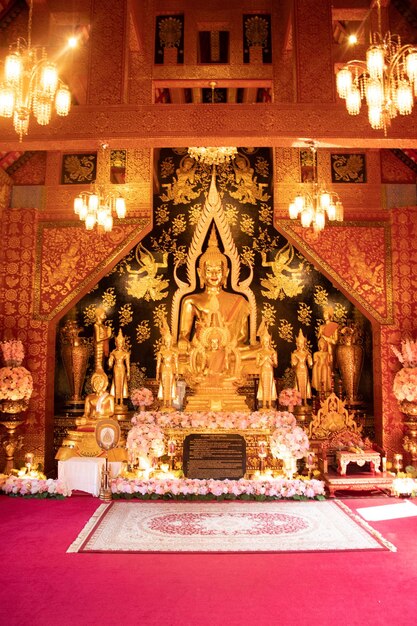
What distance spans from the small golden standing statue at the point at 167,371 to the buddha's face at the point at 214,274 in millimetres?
1183

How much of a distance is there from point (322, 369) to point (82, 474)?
13.4ft

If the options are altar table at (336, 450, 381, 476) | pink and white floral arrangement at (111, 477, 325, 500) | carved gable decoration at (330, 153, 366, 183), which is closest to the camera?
pink and white floral arrangement at (111, 477, 325, 500)

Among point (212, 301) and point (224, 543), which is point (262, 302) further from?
point (224, 543)

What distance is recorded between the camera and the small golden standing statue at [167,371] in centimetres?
821

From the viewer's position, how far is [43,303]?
7.82 metres

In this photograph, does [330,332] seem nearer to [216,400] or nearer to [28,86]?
[216,400]

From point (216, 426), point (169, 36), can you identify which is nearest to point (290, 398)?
point (216, 426)

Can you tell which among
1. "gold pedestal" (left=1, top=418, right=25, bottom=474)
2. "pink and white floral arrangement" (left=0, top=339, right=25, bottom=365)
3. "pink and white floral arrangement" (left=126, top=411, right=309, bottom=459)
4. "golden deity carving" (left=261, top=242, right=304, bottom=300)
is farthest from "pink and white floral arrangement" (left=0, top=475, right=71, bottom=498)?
"golden deity carving" (left=261, top=242, right=304, bottom=300)

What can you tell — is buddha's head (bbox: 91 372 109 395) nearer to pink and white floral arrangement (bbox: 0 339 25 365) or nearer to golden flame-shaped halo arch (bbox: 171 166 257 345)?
pink and white floral arrangement (bbox: 0 339 25 365)

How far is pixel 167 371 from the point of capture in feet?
27.0

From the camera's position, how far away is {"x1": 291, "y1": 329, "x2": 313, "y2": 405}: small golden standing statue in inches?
332

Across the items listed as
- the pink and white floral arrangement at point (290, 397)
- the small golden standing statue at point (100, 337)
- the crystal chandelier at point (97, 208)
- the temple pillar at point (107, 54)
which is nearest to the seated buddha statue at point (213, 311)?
the pink and white floral arrangement at point (290, 397)

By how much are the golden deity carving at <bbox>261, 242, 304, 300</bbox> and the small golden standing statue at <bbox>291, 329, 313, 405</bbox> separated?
3.12 ft

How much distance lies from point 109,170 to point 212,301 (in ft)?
8.62
